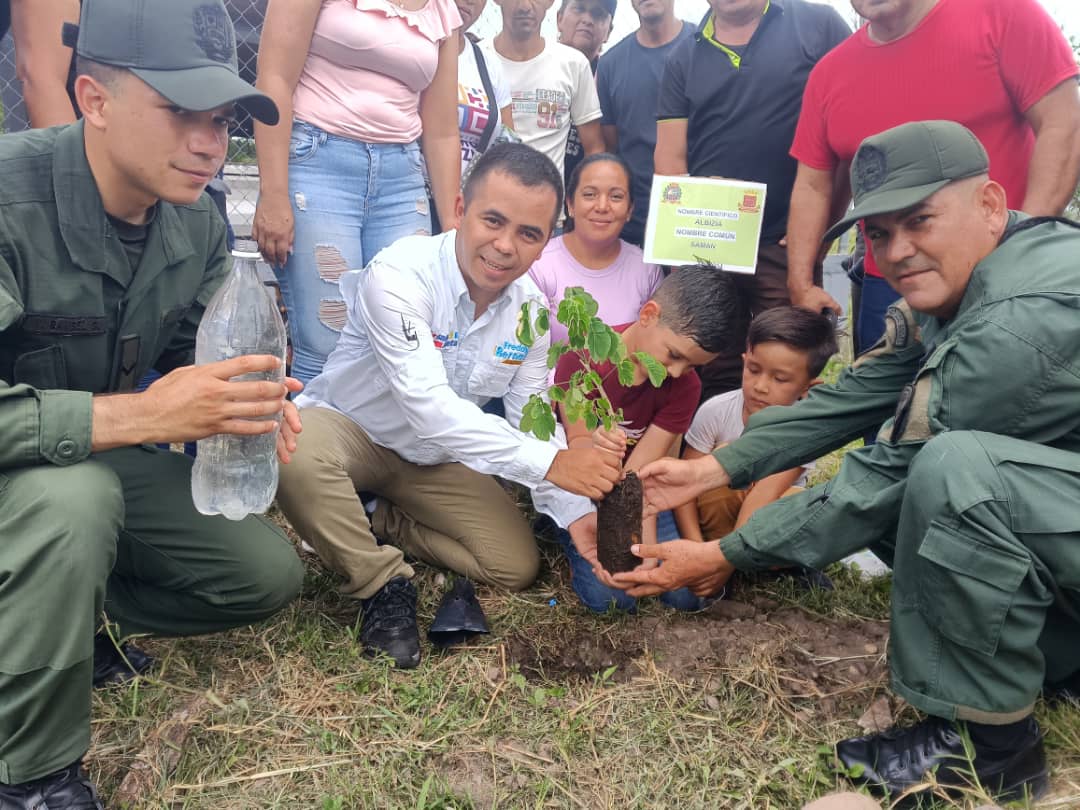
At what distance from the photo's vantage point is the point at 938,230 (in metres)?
2.19

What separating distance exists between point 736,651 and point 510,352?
53.8 inches

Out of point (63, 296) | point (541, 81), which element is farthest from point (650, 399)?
point (63, 296)

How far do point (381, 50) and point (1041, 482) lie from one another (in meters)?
2.76

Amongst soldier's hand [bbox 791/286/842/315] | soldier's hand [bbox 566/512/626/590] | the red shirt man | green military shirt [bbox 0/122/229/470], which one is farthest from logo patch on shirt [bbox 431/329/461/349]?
the red shirt man

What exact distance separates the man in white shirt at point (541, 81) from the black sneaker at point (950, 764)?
2974 millimetres

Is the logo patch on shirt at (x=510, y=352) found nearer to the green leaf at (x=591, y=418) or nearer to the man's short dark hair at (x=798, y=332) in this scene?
the green leaf at (x=591, y=418)

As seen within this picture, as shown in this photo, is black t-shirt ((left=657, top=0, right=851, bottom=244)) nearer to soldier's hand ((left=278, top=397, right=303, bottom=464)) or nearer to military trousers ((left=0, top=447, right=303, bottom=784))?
soldier's hand ((left=278, top=397, right=303, bottom=464))

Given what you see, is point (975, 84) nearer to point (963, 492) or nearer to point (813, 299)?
point (813, 299)

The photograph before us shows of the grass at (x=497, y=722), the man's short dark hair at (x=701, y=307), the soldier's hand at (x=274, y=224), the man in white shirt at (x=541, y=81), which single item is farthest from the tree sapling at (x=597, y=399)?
the man in white shirt at (x=541, y=81)

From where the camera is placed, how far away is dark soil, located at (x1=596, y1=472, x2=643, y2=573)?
264 centimetres

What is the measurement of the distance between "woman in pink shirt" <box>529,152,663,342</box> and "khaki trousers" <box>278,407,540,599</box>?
88 cm

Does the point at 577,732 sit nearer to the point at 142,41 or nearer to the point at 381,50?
the point at 142,41

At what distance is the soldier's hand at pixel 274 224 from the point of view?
3150 millimetres

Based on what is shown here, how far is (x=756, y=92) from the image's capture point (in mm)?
3631
